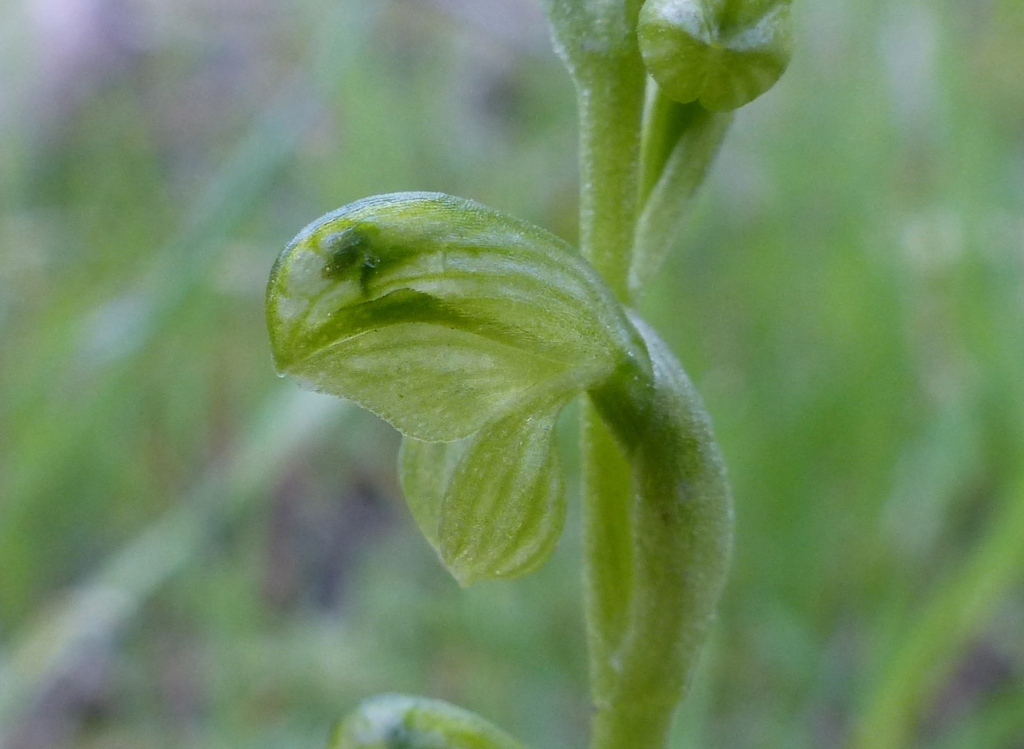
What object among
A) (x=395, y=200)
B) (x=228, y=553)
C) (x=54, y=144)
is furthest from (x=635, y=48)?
(x=54, y=144)

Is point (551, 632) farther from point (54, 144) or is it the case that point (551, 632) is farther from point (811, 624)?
point (54, 144)

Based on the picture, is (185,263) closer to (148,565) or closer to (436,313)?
(148,565)

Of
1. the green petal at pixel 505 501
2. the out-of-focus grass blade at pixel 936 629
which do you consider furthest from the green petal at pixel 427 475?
the out-of-focus grass blade at pixel 936 629

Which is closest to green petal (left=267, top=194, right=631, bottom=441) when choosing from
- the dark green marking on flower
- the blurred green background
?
the dark green marking on flower

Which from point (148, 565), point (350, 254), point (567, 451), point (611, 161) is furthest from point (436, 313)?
point (567, 451)

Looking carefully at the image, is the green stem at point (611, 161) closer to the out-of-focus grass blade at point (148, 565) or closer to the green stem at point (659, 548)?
the green stem at point (659, 548)

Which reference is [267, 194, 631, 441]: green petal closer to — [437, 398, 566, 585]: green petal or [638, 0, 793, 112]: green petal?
[437, 398, 566, 585]: green petal
